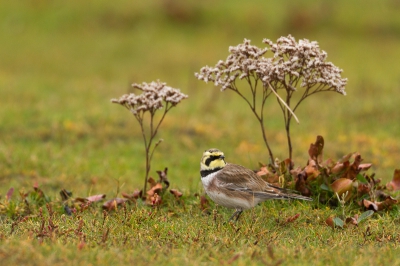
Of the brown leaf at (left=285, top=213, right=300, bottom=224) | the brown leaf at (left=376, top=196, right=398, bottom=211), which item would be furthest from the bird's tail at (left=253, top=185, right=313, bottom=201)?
the brown leaf at (left=376, top=196, right=398, bottom=211)

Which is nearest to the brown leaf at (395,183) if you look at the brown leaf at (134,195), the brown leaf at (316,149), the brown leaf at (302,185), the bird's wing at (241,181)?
the brown leaf at (316,149)

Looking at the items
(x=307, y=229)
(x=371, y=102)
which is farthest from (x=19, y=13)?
(x=307, y=229)

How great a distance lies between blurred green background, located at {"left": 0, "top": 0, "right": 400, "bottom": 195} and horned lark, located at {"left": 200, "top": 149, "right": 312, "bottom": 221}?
1.18 metres

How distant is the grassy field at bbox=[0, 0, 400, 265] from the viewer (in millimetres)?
5715

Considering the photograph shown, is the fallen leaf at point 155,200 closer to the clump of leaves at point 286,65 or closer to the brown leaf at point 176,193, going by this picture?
the brown leaf at point 176,193

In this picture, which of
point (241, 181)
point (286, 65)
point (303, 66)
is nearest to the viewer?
point (241, 181)

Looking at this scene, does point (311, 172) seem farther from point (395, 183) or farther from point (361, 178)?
point (395, 183)

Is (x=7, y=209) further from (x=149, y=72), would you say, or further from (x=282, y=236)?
(x=149, y=72)

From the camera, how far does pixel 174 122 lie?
14031 mm

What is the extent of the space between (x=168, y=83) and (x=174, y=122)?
5.77m

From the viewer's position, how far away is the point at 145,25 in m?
25.7

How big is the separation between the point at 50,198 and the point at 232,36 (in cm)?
1778

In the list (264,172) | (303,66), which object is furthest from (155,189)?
(303,66)

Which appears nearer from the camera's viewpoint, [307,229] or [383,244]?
[383,244]
